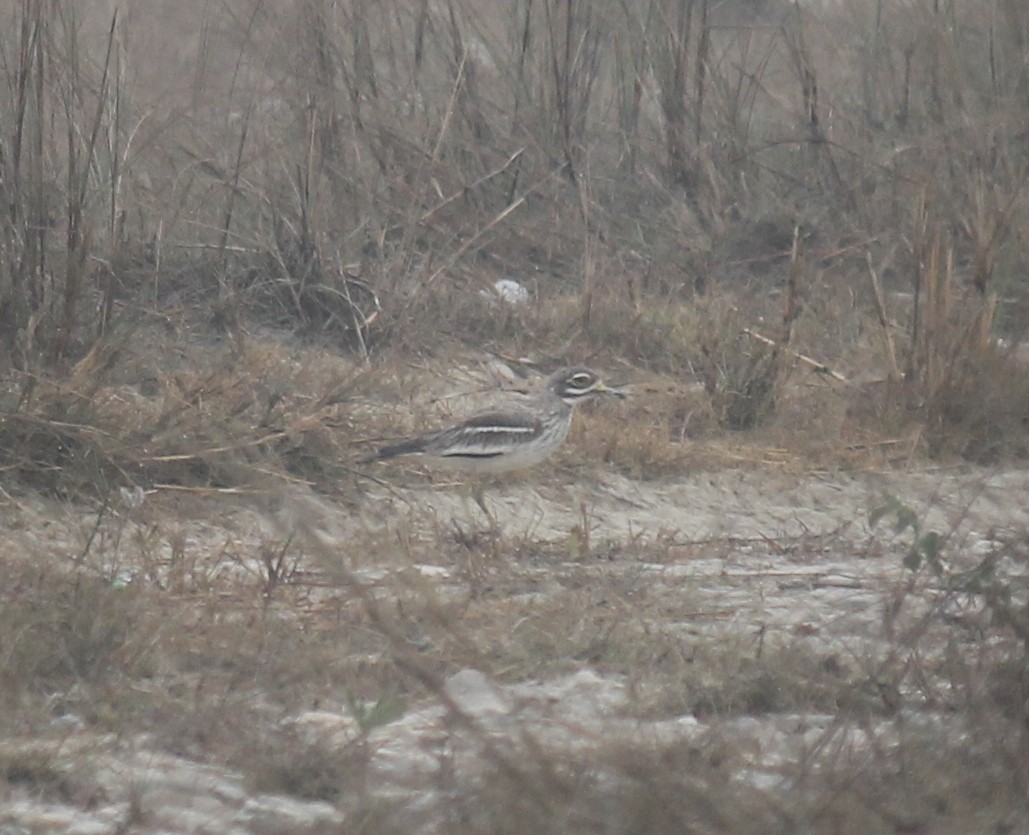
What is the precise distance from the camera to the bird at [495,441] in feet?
22.3

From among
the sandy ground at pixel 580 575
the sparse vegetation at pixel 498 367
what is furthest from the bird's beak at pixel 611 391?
the sandy ground at pixel 580 575

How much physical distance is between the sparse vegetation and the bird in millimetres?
241

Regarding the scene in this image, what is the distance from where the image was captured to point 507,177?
33.4 ft

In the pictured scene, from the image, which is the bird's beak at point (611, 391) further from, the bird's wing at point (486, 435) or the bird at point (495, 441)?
the bird's wing at point (486, 435)

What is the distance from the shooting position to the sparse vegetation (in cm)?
409

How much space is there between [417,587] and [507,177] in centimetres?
747

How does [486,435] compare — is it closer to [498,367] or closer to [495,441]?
[495,441]

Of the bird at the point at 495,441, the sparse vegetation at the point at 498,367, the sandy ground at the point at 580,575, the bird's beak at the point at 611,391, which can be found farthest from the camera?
the bird's beak at the point at 611,391

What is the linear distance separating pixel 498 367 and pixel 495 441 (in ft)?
5.97

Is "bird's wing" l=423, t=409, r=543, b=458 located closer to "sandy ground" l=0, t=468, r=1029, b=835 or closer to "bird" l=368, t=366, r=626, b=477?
"bird" l=368, t=366, r=626, b=477

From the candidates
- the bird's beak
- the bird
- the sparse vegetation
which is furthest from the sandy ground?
the bird's beak

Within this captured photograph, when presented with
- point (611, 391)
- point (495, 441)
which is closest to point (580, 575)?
point (495, 441)

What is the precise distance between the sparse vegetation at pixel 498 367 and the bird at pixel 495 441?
0.79 ft

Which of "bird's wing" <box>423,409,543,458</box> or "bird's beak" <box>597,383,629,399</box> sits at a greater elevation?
"bird's wing" <box>423,409,543,458</box>
